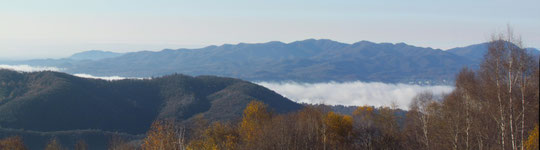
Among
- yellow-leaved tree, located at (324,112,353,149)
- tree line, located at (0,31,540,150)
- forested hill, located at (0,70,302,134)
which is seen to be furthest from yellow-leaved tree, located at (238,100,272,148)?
forested hill, located at (0,70,302,134)

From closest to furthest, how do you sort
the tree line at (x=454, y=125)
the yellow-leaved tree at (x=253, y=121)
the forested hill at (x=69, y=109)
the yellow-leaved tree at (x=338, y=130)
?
1. the tree line at (x=454, y=125)
2. the yellow-leaved tree at (x=253, y=121)
3. the yellow-leaved tree at (x=338, y=130)
4. the forested hill at (x=69, y=109)

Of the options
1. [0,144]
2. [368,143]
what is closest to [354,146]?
[368,143]

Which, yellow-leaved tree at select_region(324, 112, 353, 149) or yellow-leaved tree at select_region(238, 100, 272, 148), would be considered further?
yellow-leaved tree at select_region(324, 112, 353, 149)

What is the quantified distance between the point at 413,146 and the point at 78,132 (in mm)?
118383

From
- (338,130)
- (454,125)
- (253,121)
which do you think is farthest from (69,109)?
(454,125)

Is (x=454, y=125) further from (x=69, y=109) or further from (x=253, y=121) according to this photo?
(x=69, y=109)

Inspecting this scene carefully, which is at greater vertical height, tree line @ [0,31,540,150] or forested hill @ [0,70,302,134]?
tree line @ [0,31,540,150]

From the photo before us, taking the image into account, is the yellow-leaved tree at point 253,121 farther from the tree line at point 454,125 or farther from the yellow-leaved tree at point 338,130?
the yellow-leaved tree at point 338,130

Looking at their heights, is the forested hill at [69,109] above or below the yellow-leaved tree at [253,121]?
below

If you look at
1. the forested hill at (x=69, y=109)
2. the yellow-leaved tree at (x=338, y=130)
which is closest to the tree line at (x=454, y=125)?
the yellow-leaved tree at (x=338, y=130)

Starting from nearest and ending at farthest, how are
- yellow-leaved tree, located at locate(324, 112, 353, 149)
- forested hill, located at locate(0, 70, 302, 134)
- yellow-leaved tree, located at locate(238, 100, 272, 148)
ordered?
yellow-leaved tree, located at locate(238, 100, 272, 148) → yellow-leaved tree, located at locate(324, 112, 353, 149) → forested hill, located at locate(0, 70, 302, 134)

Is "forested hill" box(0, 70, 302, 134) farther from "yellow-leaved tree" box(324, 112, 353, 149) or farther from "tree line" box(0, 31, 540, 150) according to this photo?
"tree line" box(0, 31, 540, 150)

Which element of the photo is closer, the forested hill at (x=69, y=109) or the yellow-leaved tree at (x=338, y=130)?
the yellow-leaved tree at (x=338, y=130)

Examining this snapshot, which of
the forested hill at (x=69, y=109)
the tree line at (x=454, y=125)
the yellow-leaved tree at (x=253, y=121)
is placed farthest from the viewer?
the forested hill at (x=69, y=109)
